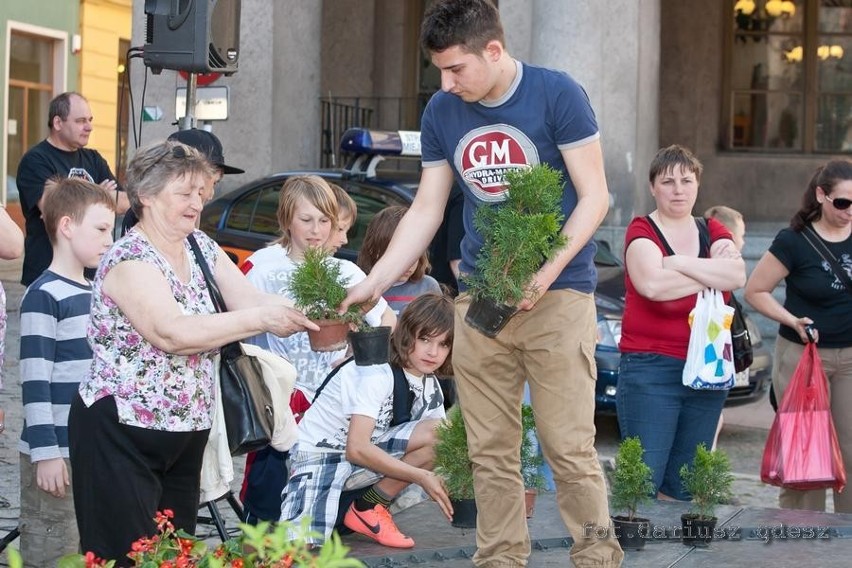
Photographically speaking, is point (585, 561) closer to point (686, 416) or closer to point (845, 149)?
point (686, 416)

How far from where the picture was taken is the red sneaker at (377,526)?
582 cm

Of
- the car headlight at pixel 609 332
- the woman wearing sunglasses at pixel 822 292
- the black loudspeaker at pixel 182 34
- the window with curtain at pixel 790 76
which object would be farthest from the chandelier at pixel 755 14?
the woman wearing sunglasses at pixel 822 292

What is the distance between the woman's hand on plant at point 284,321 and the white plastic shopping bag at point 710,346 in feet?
7.59

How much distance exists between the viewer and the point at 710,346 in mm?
6168

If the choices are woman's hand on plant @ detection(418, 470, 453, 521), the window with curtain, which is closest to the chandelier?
the window with curtain

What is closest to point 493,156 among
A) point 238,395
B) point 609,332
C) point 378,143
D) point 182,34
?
point 238,395

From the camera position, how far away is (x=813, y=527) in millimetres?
6039

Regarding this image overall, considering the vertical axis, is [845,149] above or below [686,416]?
above

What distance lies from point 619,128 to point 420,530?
9.12 m

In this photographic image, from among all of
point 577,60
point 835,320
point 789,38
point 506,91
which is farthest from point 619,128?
point 506,91

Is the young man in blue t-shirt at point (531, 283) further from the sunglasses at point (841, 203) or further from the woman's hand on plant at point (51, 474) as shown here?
the sunglasses at point (841, 203)

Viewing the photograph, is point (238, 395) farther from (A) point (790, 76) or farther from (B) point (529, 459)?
(A) point (790, 76)

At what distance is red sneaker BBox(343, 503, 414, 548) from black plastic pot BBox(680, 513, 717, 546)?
3.69 ft

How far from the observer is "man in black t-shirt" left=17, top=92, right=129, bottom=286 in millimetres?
7965
